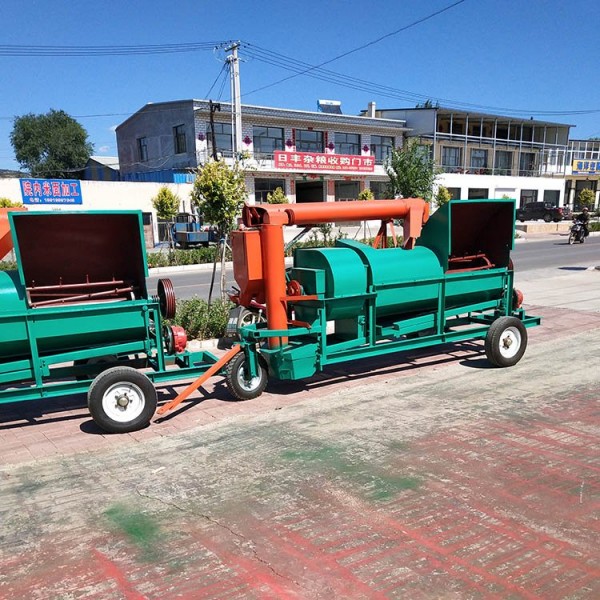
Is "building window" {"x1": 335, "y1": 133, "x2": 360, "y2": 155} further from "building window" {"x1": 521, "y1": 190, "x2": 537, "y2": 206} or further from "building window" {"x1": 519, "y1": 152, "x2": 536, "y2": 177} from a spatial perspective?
"building window" {"x1": 519, "y1": 152, "x2": 536, "y2": 177}

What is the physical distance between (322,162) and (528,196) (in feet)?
90.0

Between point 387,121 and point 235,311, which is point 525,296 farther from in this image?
point 387,121

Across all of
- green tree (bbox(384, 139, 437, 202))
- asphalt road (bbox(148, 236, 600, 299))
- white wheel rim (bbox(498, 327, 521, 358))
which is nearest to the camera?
white wheel rim (bbox(498, 327, 521, 358))

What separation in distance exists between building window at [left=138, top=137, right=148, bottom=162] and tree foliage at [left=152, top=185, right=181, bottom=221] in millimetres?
12325

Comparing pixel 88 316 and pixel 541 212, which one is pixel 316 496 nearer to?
pixel 88 316

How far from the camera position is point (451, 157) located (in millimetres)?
50312

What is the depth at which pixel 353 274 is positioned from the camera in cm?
706

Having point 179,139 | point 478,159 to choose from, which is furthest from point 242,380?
point 478,159

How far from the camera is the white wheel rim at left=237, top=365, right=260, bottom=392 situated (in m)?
6.82

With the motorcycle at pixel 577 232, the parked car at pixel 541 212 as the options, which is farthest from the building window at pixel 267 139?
the parked car at pixel 541 212

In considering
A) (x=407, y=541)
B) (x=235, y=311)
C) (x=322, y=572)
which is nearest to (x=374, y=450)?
(x=407, y=541)

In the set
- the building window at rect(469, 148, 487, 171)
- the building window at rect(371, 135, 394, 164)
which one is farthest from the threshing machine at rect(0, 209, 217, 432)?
the building window at rect(469, 148, 487, 171)

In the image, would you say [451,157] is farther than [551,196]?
No

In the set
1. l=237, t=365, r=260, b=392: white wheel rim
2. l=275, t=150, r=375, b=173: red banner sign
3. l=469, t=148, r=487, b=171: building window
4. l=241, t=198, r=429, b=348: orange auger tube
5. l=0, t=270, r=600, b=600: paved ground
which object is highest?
l=469, t=148, r=487, b=171: building window
